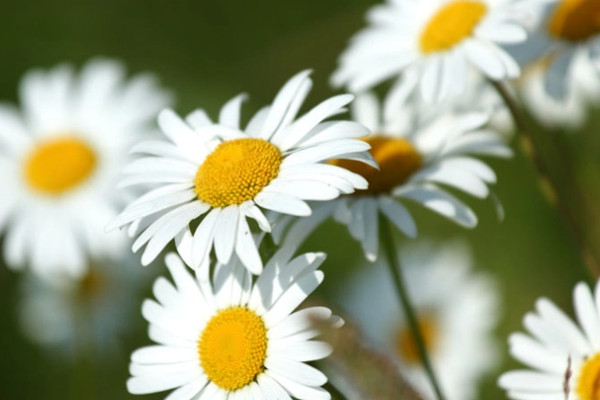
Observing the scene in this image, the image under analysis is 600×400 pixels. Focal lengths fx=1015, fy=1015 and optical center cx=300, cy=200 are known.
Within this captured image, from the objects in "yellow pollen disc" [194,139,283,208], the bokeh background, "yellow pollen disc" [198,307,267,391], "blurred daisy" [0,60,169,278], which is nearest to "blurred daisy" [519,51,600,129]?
the bokeh background

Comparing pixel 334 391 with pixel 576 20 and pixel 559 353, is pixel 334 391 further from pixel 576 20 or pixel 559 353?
pixel 576 20

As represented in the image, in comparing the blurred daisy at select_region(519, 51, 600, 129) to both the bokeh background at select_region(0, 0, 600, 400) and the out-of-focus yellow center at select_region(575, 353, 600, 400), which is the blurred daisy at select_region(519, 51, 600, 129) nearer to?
the bokeh background at select_region(0, 0, 600, 400)

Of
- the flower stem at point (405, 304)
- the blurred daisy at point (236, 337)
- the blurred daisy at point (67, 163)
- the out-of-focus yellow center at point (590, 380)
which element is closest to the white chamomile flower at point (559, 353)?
the out-of-focus yellow center at point (590, 380)

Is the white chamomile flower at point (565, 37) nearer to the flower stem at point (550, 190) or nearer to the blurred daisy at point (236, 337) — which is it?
the flower stem at point (550, 190)

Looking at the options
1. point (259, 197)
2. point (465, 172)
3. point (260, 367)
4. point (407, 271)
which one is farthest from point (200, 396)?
point (407, 271)

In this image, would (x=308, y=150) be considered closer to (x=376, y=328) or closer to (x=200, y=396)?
(x=200, y=396)
